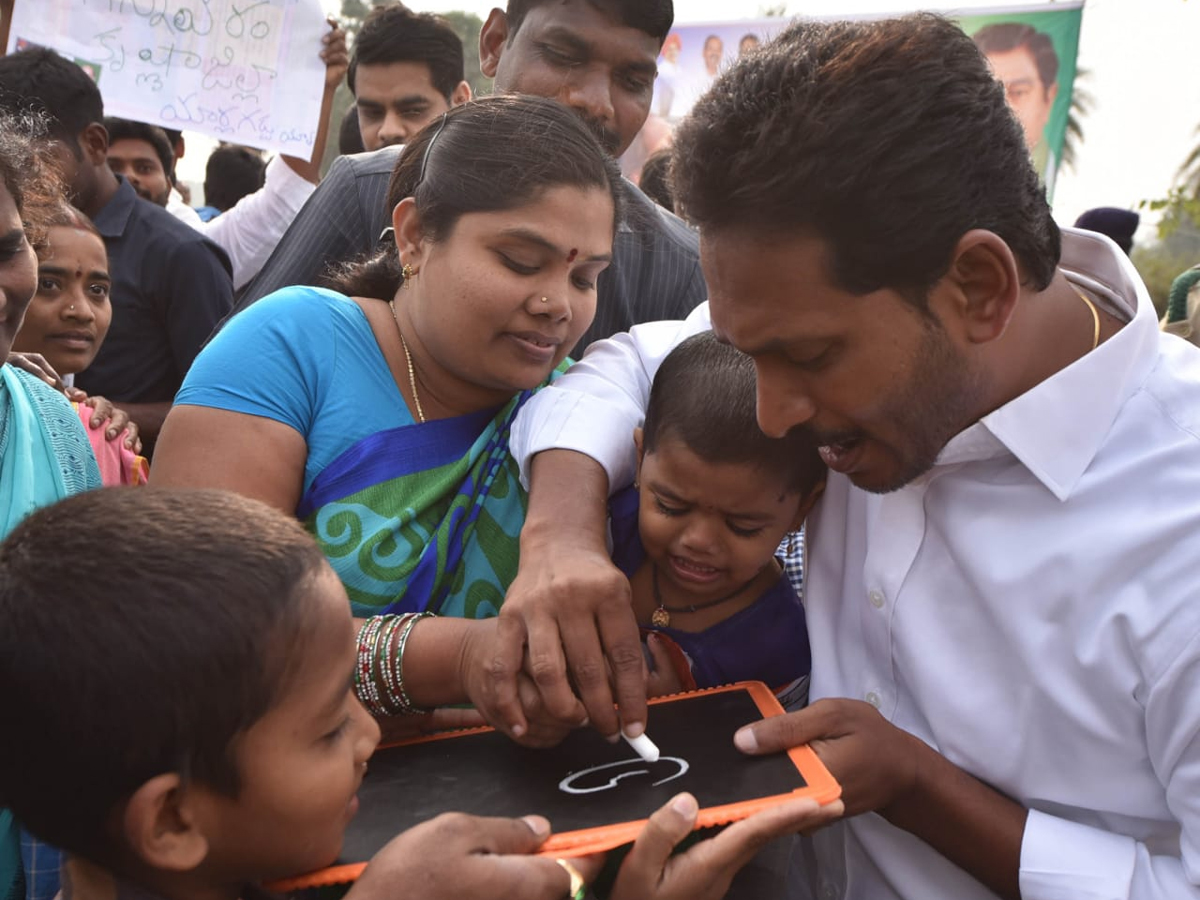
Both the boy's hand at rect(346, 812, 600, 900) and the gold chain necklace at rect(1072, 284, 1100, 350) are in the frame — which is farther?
the gold chain necklace at rect(1072, 284, 1100, 350)

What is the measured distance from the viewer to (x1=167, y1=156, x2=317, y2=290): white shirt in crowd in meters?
4.98

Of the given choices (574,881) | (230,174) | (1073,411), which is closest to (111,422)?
(574,881)

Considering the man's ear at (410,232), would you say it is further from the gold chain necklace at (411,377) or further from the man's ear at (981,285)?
the man's ear at (981,285)

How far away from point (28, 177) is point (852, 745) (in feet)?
6.40

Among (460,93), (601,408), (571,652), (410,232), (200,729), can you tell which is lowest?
(571,652)

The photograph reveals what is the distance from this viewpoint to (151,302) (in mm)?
4379

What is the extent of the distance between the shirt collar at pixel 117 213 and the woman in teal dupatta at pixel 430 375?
2413 millimetres

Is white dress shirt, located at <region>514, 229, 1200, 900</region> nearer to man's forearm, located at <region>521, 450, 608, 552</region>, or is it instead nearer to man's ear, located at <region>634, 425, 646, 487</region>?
man's forearm, located at <region>521, 450, 608, 552</region>

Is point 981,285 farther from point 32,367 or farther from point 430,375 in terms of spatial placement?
point 32,367

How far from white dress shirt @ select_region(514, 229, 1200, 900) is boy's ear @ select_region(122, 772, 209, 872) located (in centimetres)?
102

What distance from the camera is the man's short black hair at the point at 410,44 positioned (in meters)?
4.80

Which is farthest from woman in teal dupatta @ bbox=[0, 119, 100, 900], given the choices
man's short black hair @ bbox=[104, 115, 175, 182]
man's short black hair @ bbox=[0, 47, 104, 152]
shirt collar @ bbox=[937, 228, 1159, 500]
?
man's short black hair @ bbox=[104, 115, 175, 182]

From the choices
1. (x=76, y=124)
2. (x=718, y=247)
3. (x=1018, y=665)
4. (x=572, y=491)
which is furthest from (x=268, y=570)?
(x=76, y=124)

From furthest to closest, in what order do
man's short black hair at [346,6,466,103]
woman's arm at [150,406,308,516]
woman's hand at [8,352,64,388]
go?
man's short black hair at [346,6,466,103]
woman's hand at [8,352,64,388]
woman's arm at [150,406,308,516]
